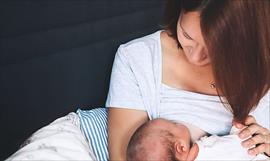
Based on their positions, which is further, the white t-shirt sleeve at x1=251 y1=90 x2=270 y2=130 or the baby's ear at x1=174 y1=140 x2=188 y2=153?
the white t-shirt sleeve at x1=251 y1=90 x2=270 y2=130

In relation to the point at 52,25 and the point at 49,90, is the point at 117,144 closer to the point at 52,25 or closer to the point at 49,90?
the point at 49,90

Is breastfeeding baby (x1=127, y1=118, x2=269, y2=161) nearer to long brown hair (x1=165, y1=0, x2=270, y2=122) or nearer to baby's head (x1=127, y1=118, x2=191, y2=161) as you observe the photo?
baby's head (x1=127, y1=118, x2=191, y2=161)

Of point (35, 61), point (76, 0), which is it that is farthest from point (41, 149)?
point (76, 0)

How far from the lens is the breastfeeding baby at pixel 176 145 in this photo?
99 centimetres

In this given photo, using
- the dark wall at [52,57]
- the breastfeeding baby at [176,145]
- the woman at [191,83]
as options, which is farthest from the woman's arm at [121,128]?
the dark wall at [52,57]

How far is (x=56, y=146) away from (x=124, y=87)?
1.01 feet

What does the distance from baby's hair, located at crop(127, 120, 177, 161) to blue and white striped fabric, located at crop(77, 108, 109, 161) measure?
A: 0.23m

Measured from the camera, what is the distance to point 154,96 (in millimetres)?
1188

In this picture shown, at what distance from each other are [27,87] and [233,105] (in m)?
0.67

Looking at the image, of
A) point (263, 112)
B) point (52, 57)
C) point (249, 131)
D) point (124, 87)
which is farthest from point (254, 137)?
point (52, 57)

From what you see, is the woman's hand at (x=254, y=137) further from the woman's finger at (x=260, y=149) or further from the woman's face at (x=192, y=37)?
the woman's face at (x=192, y=37)

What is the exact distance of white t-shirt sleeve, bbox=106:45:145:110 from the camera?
118 centimetres

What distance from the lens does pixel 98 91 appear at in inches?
57.2

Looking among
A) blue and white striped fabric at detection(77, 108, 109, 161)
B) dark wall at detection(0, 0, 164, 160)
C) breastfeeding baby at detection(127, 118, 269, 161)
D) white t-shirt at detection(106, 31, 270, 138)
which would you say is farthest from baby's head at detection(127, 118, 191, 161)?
dark wall at detection(0, 0, 164, 160)
